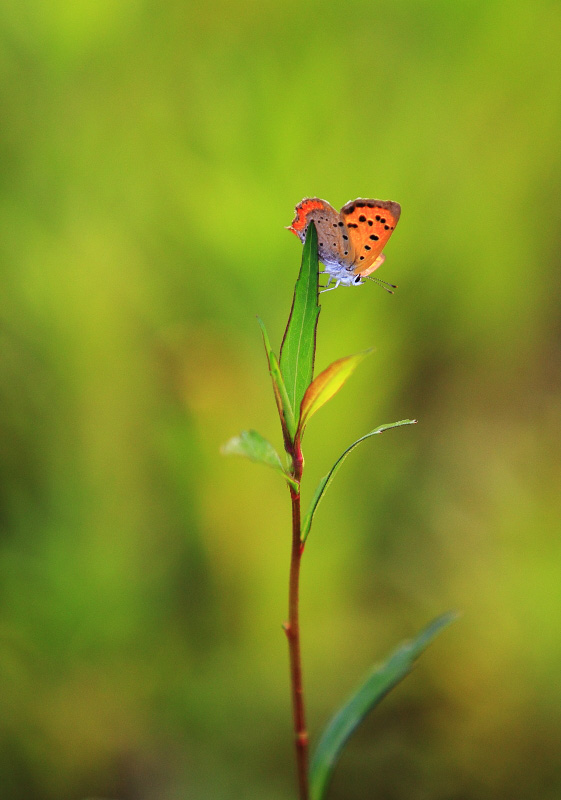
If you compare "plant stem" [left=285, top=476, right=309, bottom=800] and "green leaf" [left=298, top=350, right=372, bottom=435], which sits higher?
"green leaf" [left=298, top=350, right=372, bottom=435]

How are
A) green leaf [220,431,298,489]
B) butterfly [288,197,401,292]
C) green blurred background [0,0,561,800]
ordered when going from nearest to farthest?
green leaf [220,431,298,489] < butterfly [288,197,401,292] < green blurred background [0,0,561,800]

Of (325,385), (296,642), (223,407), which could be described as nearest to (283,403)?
(325,385)

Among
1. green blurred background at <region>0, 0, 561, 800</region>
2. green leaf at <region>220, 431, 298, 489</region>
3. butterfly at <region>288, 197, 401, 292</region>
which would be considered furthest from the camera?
green blurred background at <region>0, 0, 561, 800</region>

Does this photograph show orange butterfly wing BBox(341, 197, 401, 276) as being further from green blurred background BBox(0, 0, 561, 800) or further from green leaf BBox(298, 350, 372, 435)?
green blurred background BBox(0, 0, 561, 800)

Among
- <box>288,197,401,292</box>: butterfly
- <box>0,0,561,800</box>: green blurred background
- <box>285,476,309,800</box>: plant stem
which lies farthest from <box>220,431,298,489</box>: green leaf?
<box>0,0,561,800</box>: green blurred background

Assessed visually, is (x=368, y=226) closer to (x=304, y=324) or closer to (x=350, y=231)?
(x=350, y=231)

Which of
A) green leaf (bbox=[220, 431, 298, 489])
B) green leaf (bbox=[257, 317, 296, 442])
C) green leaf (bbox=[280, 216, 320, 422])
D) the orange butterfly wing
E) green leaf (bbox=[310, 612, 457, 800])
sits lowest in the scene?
green leaf (bbox=[310, 612, 457, 800])
